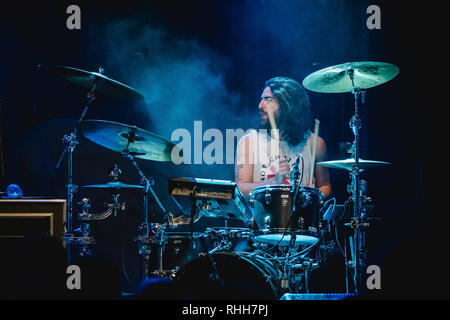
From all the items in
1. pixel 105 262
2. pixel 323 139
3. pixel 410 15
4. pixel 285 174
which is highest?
pixel 410 15

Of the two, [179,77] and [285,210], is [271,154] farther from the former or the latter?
[285,210]

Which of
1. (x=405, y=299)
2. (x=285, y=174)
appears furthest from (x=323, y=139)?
(x=405, y=299)

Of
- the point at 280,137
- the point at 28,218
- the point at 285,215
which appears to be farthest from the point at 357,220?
the point at 28,218

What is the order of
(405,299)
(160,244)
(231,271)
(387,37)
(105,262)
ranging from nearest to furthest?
(405,299) → (105,262) → (231,271) → (160,244) → (387,37)

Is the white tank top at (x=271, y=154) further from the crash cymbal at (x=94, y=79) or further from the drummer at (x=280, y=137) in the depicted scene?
the crash cymbal at (x=94, y=79)

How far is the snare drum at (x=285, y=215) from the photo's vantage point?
337 cm

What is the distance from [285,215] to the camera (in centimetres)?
339

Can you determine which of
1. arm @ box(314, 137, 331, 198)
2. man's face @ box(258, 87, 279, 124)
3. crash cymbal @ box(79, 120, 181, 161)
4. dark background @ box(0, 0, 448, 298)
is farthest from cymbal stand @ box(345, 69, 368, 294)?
crash cymbal @ box(79, 120, 181, 161)

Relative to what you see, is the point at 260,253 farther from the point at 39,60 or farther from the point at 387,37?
the point at 39,60

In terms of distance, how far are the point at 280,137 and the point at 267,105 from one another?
0.40 metres

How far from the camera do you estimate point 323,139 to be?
5.07 meters

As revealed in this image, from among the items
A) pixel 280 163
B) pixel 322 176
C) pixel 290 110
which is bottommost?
pixel 322 176

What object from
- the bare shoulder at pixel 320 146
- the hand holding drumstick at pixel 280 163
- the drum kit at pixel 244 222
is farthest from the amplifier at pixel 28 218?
the bare shoulder at pixel 320 146

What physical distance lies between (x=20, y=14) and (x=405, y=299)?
187 inches
